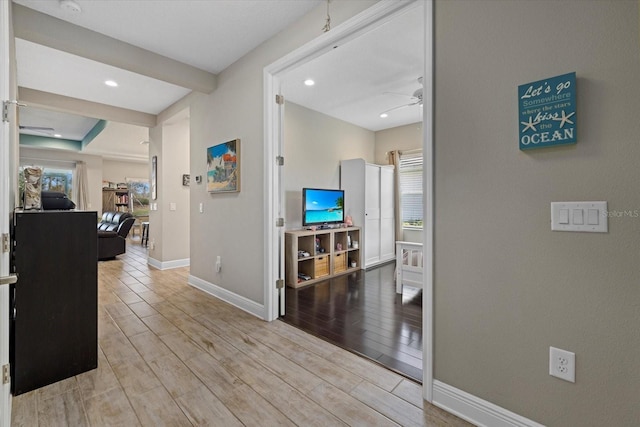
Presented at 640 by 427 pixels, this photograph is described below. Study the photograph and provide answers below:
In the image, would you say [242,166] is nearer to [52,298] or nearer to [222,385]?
[52,298]

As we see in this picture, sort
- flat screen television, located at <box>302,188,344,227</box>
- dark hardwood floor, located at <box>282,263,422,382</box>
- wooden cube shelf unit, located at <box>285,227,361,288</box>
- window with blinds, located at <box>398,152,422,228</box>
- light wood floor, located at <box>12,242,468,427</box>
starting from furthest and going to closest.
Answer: window with blinds, located at <box>398,152,422,228</box> < flat screen television, located at <box>302,188,344,227</box> < wooden cube shelf unit, located at <box>285,227,361,288</box> < dark hardwood floor, located at <box>282,263,422,382</box> < light wood floor, located at <box>12,242,468,427</box>

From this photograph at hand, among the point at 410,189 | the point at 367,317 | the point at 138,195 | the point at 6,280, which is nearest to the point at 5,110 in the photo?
the point at 6,280

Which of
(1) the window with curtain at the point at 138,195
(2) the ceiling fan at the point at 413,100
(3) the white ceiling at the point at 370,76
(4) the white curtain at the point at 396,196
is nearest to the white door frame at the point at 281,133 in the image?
(3) the white ceiling at the point at 370,76

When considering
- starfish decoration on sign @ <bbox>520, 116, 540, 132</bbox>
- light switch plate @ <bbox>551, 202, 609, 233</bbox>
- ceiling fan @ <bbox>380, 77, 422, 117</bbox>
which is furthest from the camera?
ceiling fan @ <bbox>380, 77, 422, 117</bbox>

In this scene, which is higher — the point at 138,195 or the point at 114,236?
the point at 138,195

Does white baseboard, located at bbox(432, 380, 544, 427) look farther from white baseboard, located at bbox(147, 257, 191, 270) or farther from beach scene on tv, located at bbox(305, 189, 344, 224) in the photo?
white baseboard, located at bbox(147, 257, 191, 270)

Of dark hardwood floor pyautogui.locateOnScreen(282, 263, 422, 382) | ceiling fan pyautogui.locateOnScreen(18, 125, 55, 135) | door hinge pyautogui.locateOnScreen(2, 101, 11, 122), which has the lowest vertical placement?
dark hardwood floor pyautogui.locateOnScreen(282, 263, 422, 382)

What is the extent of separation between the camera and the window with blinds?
18.6ft

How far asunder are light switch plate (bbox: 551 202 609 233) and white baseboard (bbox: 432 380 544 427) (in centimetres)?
88

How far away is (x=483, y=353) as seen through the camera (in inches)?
55.6

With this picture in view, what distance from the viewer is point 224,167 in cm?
320

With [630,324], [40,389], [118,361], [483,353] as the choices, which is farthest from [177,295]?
[630,324]

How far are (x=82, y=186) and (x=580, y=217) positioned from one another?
10.7m

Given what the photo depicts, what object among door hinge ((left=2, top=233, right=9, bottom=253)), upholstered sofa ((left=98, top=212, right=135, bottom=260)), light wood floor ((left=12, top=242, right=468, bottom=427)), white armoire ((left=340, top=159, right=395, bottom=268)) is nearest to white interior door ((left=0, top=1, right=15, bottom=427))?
door hinge ((left=2, top=233, right=9, bottom=253))
